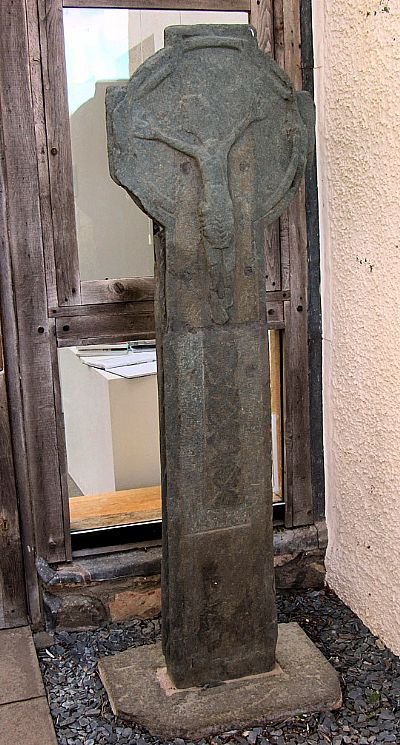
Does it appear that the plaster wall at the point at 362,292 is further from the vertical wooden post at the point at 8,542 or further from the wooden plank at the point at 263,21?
the vertical wooden post at the point at 8,542

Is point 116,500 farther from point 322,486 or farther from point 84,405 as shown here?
point 322,486

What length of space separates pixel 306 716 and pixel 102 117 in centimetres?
212

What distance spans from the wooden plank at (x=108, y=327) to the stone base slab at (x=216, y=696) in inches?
43.8

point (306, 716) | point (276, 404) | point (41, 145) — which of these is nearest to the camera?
point (306, 716)

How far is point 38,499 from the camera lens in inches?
125

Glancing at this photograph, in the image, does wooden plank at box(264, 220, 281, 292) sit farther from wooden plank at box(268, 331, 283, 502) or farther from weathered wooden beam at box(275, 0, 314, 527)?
wooden plank at box(268, 331, 283, 502)

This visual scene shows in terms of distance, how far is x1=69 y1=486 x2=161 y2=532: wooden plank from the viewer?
132 inches

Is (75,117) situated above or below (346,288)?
above

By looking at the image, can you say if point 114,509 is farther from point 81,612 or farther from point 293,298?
point 293,298

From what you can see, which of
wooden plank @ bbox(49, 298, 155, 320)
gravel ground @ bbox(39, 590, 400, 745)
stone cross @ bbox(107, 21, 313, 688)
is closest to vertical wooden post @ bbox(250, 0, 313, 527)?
gravel ground @ bbox(39, 590, 400, 745)

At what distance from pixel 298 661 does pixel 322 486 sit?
0.79 m

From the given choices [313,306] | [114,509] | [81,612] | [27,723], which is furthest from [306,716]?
[313,306]

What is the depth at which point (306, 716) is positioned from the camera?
2697 millimetres

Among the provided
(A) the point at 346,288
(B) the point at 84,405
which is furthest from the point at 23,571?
(A) the point at 346,288
